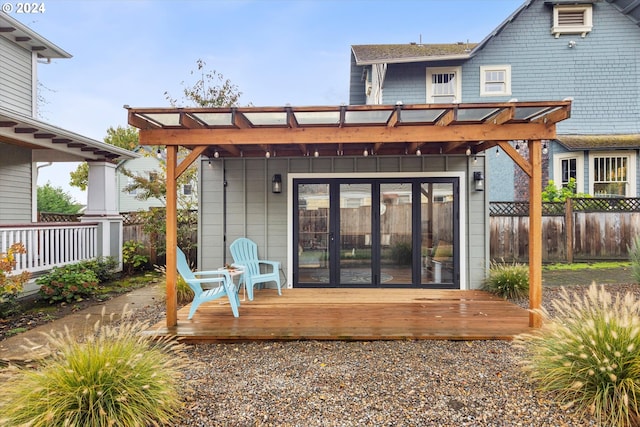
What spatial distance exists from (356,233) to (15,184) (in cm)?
732

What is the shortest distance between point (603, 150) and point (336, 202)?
29.8 ft

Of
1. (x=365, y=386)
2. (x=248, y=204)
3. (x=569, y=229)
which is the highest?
(x=248, y=204)

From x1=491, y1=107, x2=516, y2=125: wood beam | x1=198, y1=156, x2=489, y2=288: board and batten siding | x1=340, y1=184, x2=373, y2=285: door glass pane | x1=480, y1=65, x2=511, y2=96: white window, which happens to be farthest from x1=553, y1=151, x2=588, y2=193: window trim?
x1=491, y1=107, x2=516, y2=125: wood beam

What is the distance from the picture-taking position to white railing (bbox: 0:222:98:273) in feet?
18.3

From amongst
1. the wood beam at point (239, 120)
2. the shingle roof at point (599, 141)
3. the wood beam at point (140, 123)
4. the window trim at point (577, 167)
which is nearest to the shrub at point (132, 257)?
the wood beam at point (140, 123)

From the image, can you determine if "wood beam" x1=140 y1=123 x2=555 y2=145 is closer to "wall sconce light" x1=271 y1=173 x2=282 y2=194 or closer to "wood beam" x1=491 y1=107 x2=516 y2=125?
"wood beam" x1=491 y1=107 x2=516 y2=125

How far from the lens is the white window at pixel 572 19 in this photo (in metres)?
10.9

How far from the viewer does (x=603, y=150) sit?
10133 mm

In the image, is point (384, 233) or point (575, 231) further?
point (575, 231)

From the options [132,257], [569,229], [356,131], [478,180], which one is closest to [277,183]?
[356,131]

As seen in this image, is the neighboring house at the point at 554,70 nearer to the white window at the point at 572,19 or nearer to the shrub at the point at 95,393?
the white window at the point at 572,19

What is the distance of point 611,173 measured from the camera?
1028 centimetres

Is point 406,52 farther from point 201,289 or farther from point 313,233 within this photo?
point 201,289

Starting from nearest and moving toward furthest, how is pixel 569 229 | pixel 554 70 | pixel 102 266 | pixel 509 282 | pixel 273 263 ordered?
1. pixel 509 282
2. pixel 273 263
3. pixel 102 266
4. pixel 569 229
5. pixel 554 70
